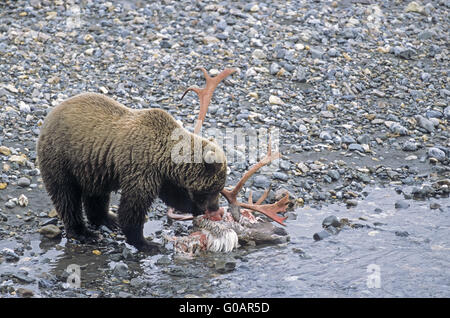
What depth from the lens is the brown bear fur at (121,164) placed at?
7.32 meters

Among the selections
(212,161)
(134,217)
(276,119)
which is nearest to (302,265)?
(212,161)

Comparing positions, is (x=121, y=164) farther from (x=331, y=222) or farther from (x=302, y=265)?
(x=331, y=222)

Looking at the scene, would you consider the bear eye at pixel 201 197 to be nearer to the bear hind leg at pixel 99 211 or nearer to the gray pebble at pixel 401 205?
the bear hind leg at pixel 99 211

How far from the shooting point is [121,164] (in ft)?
24.2

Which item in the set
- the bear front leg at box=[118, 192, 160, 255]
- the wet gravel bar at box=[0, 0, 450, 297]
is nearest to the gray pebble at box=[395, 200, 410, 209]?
the wet gravel bar at box=[0, 0, 450, 297]

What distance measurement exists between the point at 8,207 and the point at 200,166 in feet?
8.26

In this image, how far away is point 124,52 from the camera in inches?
477

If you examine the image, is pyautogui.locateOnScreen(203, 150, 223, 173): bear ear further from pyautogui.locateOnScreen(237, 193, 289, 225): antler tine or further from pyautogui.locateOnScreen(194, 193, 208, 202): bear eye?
pyautogui.locateOnScreen(237, 193, 289, 225): antler tine

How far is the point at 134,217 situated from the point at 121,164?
58 cm

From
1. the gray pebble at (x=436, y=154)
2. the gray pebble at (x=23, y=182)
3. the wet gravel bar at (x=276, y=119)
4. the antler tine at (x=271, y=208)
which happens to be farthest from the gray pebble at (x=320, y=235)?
the gray pebble at (x=23, y=182)

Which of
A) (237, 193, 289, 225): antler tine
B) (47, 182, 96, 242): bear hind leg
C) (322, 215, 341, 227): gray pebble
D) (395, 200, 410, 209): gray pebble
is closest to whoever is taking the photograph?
(47, 182, 96, 242): bear hind leg

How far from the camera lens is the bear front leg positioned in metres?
7.34

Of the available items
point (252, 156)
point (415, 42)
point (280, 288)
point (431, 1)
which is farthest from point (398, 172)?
point (431, 1)
